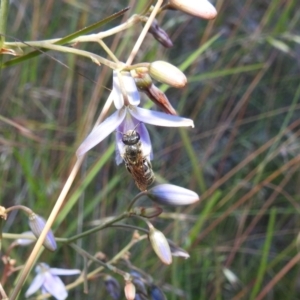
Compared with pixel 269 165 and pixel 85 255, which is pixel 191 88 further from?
pixel 85 255

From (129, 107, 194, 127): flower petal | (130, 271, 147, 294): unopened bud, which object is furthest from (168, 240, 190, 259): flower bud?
(129, 107, 194, 127): flower petal

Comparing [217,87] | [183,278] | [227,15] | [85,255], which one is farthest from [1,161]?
[227,15]

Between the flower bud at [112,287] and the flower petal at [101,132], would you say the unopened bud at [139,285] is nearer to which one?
the flower bud at [112,287]

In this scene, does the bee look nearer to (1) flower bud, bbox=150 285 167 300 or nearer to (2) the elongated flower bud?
(2) the elongated flower bud

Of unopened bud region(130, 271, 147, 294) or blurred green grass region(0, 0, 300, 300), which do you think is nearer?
unopened bud region(130, 271, 147, 294)

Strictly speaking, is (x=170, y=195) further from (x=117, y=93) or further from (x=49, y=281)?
(x=49, y=281)

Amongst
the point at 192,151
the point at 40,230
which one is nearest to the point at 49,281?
the point at 40,230

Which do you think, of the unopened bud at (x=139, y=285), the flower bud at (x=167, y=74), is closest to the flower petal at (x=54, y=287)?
the unopened bud at (x=139, y=285)
